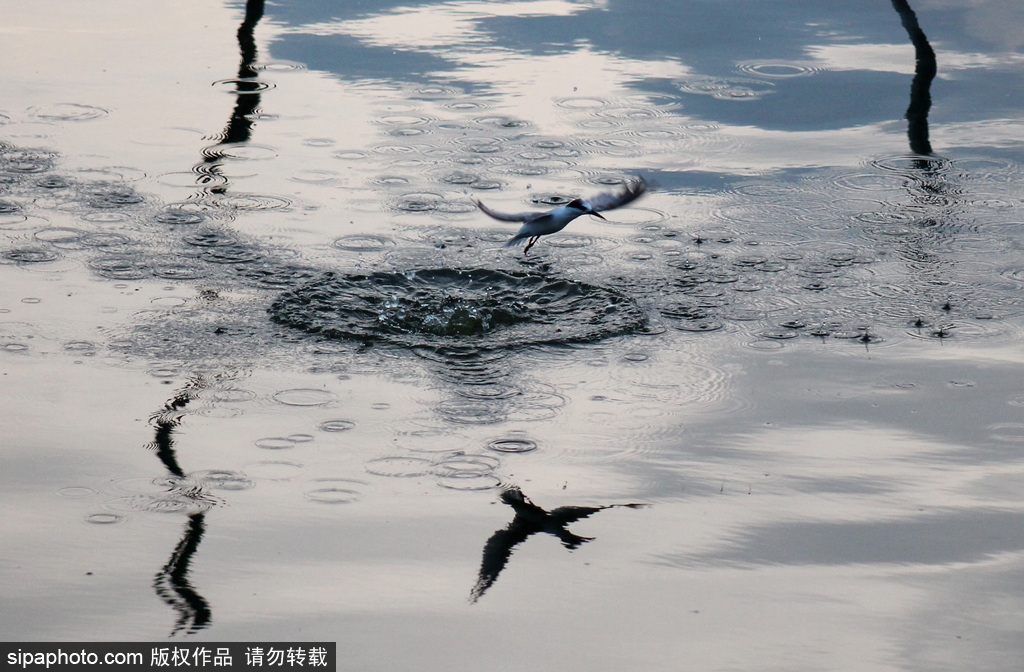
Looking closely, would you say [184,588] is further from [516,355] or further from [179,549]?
[516,355]

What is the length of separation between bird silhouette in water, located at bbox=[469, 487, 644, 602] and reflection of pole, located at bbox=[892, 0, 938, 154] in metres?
5.91

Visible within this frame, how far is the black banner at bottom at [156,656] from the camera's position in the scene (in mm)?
4109

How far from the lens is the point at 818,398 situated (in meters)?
6.12

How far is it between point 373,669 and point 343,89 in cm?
753

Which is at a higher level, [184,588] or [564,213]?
[564,213]

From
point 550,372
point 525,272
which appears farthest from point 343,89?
point 550,372

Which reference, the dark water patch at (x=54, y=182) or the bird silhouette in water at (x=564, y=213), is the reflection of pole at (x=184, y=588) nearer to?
the bird silhouette in water at (x=564, y=213)

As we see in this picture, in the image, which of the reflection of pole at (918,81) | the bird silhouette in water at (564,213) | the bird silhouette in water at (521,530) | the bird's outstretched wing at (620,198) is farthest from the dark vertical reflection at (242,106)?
the reflection of pole at (918,81)

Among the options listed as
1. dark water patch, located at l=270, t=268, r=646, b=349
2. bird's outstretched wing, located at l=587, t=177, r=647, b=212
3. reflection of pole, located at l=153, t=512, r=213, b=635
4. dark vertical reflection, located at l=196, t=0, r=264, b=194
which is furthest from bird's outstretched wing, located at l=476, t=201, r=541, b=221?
dark vertical reflection, located at l=196, t=0, r=264, b=194

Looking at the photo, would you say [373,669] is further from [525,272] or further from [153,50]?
[153,50]

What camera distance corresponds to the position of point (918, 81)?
1121 cm

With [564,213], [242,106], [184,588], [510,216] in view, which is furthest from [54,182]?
[184,588]

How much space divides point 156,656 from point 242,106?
7035mm

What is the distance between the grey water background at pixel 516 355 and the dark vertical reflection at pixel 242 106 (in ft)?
0.17
